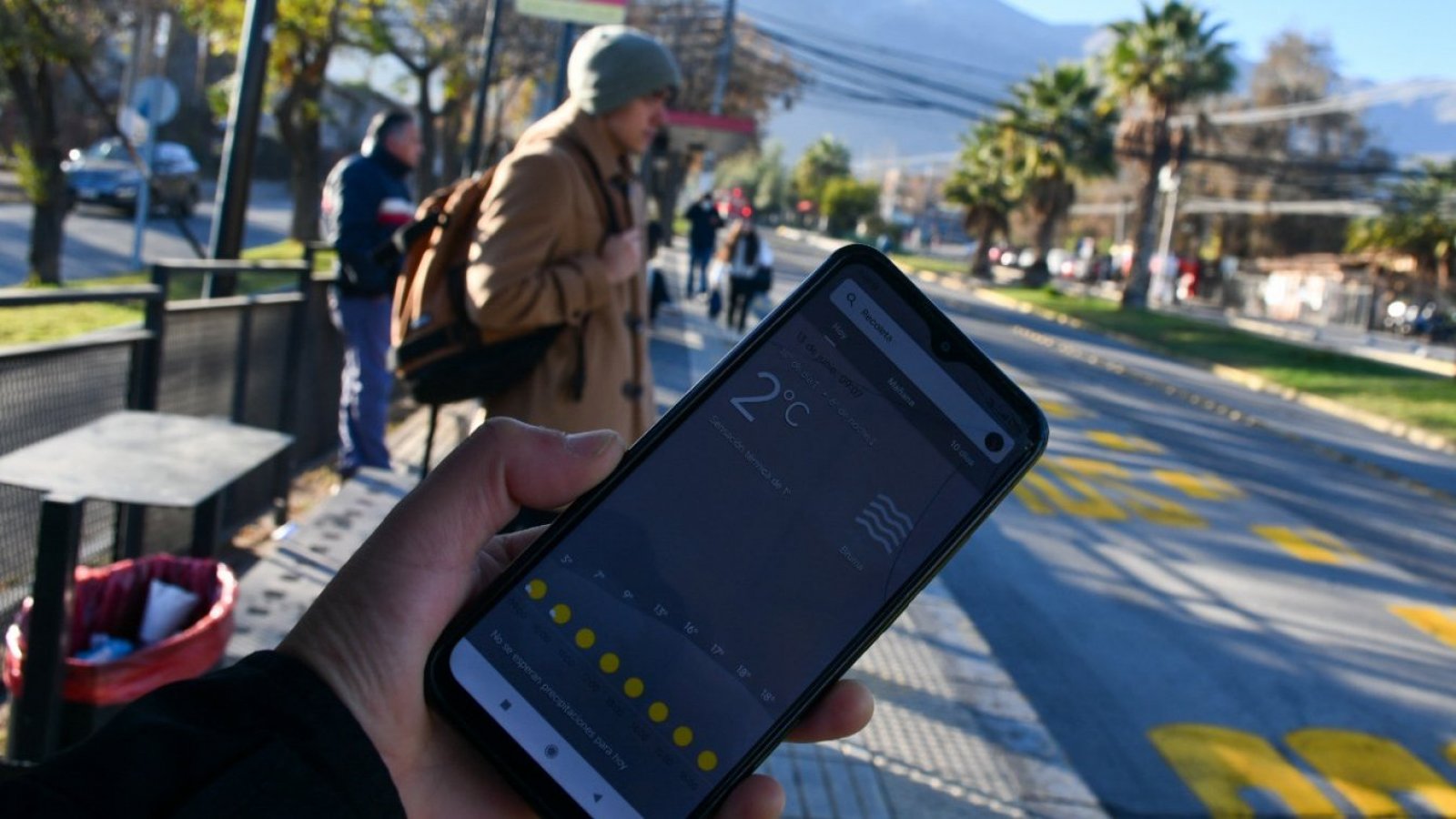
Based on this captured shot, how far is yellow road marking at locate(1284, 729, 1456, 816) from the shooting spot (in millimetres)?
5355

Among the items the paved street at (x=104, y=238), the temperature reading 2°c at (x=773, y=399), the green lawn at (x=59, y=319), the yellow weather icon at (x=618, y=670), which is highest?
the temperature reading 2°c at (x=773, y=399)

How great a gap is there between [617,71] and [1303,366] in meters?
28.1

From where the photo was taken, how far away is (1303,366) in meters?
28.8

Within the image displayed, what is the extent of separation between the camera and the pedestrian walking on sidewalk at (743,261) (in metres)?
17.9

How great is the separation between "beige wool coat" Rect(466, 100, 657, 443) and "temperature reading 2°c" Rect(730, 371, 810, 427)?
2088 mm

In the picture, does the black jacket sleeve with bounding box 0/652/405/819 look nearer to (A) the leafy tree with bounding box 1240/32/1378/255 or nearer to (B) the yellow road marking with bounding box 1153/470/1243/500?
(B) the yellow road marking with bounding box 1153/470/1243/500

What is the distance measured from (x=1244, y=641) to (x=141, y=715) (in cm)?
712

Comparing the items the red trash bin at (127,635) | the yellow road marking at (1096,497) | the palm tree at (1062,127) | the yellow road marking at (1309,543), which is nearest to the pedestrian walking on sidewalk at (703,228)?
the yellow road marking at (1096,497)

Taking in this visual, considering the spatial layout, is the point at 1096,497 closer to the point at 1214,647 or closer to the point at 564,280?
the point at 1214,647

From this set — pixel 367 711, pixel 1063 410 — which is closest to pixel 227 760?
pixel 367 711

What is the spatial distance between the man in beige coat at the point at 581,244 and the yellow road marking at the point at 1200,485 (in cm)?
882

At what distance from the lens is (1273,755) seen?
226 inches

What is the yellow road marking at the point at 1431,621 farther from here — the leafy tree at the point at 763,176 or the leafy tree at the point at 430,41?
the leafy tree at the point at 763,176

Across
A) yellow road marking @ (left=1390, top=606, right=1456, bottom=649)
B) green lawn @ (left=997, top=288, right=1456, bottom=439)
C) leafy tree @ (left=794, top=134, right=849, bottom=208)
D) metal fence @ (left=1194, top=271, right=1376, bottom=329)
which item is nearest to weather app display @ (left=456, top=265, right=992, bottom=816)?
yellow road marking @ (left=1390, top=606, right=1456, bottom=649)
